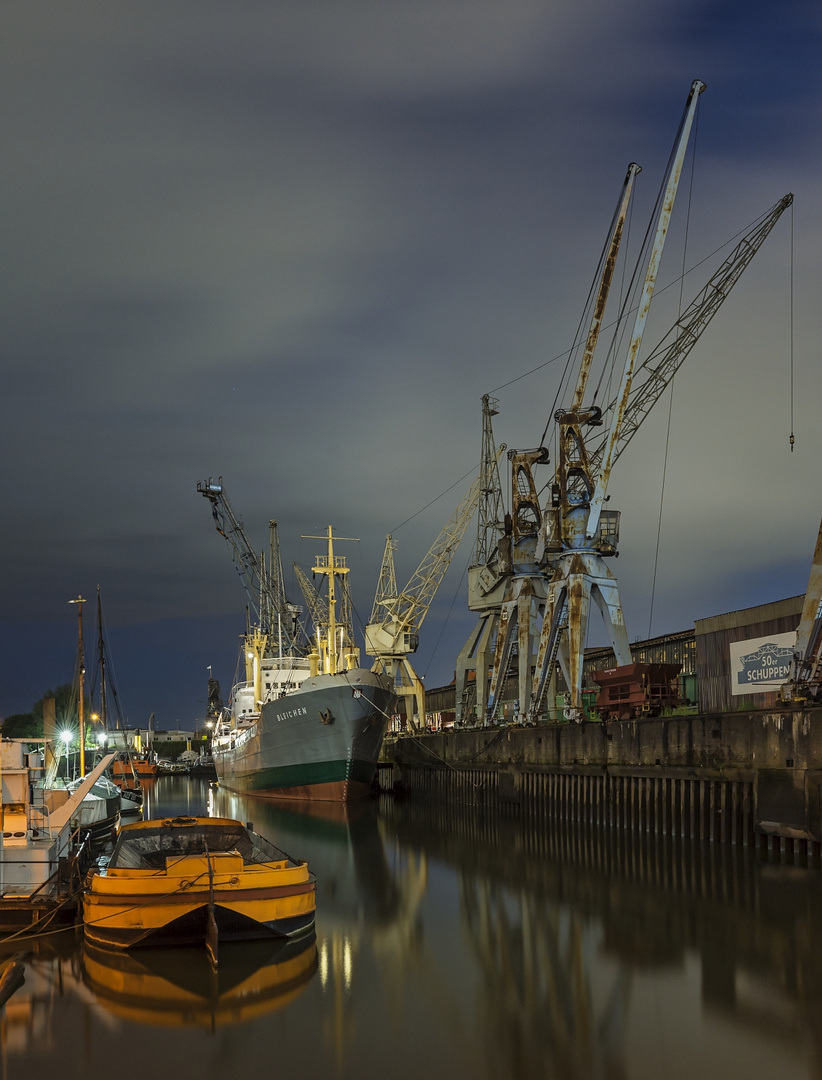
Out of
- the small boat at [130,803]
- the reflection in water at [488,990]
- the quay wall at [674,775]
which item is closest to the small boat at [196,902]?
the reflection in water at [488,990]

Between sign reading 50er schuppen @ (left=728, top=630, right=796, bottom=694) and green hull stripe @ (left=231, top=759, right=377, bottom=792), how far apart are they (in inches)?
1057

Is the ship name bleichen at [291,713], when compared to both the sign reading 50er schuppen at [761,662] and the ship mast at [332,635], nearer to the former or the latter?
the ship mast at [332,635]

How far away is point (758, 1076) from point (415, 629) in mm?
72221

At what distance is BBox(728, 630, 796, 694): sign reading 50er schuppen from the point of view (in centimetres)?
3525

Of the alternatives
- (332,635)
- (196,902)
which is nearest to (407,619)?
(332,635)

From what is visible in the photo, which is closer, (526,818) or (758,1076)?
(758,1076)

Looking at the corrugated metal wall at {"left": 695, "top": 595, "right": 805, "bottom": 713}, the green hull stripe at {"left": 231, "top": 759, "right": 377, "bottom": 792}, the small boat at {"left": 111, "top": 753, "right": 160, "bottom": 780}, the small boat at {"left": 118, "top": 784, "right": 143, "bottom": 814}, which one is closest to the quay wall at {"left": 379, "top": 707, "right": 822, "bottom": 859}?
the corrugated metal wall at {"left": 695, "top": 595, "right": 805, "bottom": 713}

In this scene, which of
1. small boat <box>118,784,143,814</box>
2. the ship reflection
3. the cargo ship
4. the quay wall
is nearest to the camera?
the ship reflection

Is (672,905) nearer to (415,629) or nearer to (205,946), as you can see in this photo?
(205,946)

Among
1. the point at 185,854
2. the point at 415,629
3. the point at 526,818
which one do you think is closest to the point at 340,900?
the point at 185,854

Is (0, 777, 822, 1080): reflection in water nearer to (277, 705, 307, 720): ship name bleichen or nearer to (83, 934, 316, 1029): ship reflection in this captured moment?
(83, 934, 316, 1029): ship reflection

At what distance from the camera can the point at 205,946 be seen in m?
18.6

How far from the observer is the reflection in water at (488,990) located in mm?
13539

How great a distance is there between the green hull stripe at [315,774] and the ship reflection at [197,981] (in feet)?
126
